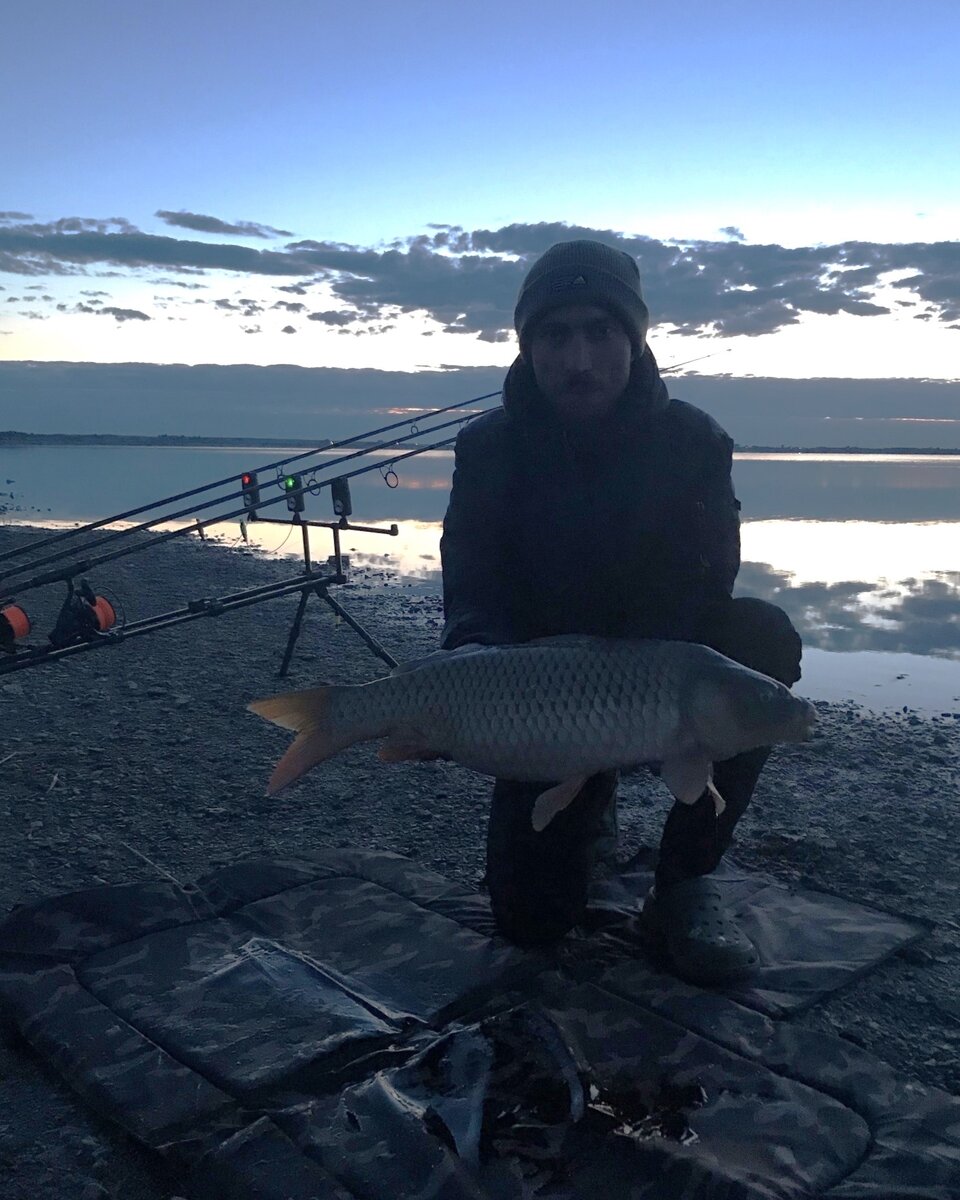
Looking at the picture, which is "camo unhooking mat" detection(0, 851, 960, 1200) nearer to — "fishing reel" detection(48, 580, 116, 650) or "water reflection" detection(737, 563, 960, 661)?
"fishing reel" detection(48, 580, 116, 650)

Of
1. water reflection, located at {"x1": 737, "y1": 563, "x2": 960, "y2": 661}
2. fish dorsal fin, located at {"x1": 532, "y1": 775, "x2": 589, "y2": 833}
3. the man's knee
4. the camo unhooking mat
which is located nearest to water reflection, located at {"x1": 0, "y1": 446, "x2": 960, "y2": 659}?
water reflection, located at {"x1": 737, "y1": 563, "x2": 960, "y2": 661}

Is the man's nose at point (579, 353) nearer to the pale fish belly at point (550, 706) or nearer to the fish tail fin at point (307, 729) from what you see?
the pale fish belly at point (550, 706)

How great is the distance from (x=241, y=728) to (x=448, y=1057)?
9.15 ft

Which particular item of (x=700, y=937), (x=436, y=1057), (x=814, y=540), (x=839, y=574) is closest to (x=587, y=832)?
(x=700, y=937)

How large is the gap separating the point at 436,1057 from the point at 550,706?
2.46ft

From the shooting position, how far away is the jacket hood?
2.77m

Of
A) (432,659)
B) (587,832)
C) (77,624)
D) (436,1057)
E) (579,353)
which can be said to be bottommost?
(436,1057)

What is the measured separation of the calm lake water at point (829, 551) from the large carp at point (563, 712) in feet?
2.46

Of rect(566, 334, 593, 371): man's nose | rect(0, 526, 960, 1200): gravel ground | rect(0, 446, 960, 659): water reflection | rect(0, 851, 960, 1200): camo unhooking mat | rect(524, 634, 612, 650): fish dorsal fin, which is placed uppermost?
rect(566, 334, 593, 371): man's nose

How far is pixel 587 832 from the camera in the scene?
2539 mm

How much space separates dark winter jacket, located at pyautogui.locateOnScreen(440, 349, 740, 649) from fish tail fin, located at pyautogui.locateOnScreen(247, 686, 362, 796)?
0.59m

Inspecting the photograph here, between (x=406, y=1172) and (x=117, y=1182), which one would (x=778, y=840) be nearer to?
(x=406, y=1172)

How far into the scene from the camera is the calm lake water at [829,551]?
6121mm

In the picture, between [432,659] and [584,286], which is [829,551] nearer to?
[584,286]
